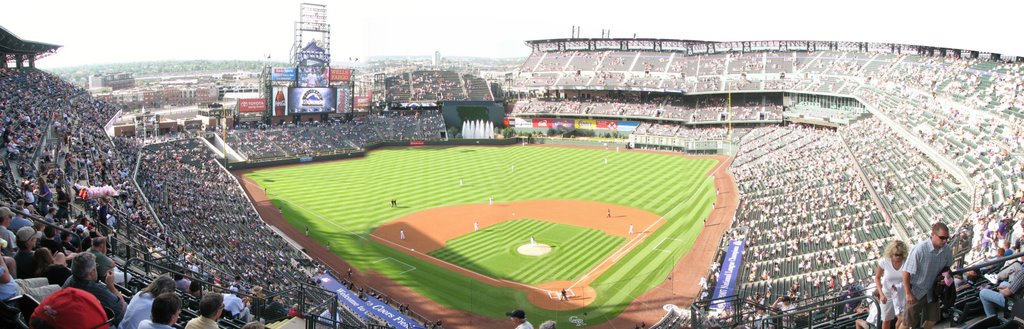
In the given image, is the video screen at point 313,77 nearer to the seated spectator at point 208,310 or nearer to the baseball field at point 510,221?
the baseball field at point 510,221

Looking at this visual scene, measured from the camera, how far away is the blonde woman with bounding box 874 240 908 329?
26.5 ft

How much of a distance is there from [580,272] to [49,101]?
1304 inches

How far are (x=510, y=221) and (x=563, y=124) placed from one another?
42221 millimetres

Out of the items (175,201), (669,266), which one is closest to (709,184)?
(669,266)

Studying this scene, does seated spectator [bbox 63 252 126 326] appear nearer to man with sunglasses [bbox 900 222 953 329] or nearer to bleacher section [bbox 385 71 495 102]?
man with sunglasses [bbox 900 222 953 329]

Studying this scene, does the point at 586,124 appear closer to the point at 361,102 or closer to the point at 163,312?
the point at 361,102

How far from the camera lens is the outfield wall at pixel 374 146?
5844 cm

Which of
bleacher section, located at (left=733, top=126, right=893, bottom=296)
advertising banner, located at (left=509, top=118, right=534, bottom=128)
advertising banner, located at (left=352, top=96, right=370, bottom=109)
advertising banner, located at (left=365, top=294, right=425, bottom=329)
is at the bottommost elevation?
advertising banner, located at (left=365, top=294, right=425, bottom=329)

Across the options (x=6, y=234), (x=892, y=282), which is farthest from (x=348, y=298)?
(x=892, y=282)

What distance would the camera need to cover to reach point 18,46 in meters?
47.6

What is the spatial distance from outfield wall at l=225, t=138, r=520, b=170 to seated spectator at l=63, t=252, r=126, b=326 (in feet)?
173

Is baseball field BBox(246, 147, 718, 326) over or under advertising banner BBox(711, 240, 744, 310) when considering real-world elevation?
under

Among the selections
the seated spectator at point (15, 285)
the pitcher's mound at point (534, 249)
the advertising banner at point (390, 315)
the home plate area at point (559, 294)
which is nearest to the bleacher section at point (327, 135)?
the pitcher's mound at point (534, 249)

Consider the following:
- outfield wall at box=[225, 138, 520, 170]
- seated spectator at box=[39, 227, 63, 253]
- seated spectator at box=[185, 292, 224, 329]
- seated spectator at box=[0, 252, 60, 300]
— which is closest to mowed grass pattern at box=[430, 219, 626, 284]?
seated spectator at box=[39, 227, 63, 253]
